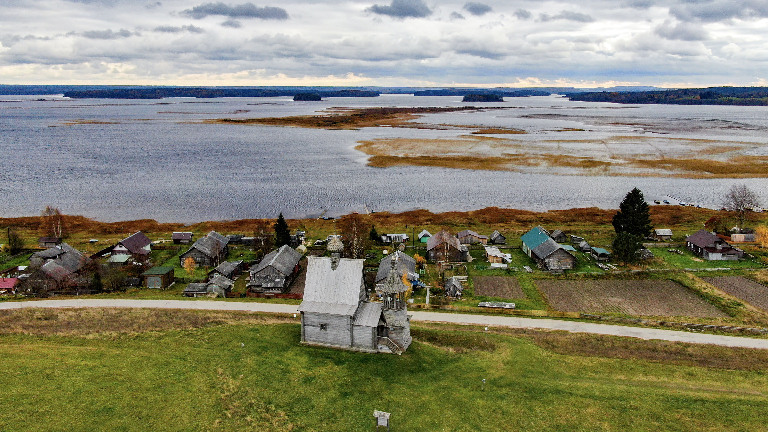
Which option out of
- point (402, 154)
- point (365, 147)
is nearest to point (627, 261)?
point (402, 154)

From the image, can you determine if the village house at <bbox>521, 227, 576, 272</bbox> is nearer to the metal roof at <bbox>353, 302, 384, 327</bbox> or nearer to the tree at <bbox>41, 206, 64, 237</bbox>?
the metal roof at <bbox>353, 302, 384, 327</bbox>

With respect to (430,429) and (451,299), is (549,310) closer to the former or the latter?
(451,299)

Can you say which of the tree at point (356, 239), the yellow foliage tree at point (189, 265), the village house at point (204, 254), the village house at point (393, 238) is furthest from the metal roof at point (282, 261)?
the village house at point (393, 238)

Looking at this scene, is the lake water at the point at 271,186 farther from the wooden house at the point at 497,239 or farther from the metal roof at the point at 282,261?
the metal roof at the point at 282,261

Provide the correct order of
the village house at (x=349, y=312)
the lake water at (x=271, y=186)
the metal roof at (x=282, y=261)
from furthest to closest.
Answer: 1. the lake water at (x=271, y=186)
2. the metal roof at (x=282, y=261)
3. the village house at (x=349, y=312)

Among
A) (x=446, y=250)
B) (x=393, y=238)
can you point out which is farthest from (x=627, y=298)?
(x=393, y=238)

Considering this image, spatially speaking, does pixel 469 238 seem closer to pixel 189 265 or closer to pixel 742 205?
pixel 189 265

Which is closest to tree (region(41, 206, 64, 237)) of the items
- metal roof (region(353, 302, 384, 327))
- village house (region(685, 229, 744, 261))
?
metal roof (region(353, 302, 384, 327))
